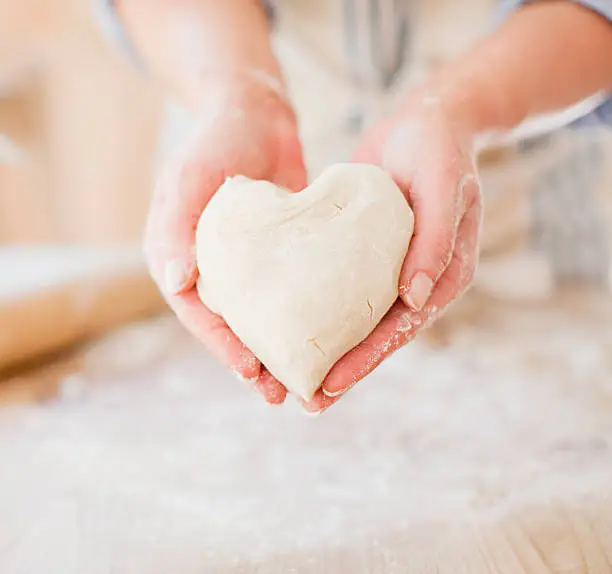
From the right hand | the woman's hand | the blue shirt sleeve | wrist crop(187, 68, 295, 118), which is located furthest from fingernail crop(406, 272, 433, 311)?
the blue shirt sleeve

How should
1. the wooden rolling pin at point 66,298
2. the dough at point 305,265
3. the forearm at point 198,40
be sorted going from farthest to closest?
the wooden rolling pin at point 66,298 → the forearm at point 198,40 → the dough at point 305,265

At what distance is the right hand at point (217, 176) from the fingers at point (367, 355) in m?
0.05

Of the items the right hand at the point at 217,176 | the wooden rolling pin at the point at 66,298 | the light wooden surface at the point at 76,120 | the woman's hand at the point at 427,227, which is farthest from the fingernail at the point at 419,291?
the light wooden surface at the point at 76,120

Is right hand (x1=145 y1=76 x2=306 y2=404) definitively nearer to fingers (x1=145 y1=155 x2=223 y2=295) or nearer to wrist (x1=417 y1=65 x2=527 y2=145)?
fingers (x1=145 y1=155 x2=223 y2=295)

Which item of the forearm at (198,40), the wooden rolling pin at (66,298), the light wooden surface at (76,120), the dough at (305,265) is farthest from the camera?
Answer: the light wooden surface at (76,120)

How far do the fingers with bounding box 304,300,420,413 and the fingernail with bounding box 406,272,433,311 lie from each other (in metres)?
0.03

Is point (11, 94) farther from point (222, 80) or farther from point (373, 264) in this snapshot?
point (373, 264)

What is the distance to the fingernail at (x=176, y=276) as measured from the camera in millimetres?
787

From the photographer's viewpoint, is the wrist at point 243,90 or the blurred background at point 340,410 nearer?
the blurred background at point 340,410

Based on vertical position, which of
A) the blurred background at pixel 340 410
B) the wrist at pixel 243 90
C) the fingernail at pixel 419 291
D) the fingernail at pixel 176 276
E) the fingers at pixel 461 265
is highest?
the wrist at pixel 243 90

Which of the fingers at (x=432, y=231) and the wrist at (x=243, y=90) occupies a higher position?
the wrist at (x=243, y=90)

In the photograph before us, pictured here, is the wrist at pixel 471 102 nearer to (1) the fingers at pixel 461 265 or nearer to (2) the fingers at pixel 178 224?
(1) the fingers at pixel 461 265

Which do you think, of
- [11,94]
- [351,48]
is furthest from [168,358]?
[11,94]

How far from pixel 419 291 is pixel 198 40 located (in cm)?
58
